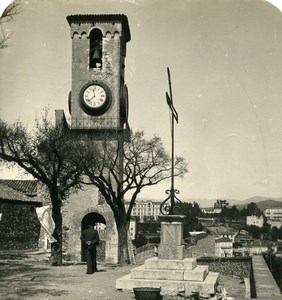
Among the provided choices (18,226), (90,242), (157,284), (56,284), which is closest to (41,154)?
(90,242)

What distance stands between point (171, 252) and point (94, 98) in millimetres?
18871

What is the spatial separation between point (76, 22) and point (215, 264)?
17.1 metres

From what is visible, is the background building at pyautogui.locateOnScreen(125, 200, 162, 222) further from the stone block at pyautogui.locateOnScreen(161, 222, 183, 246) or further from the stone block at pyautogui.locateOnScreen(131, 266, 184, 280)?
the stone block at pyautogui.locateOnScreen(131, 266, 184, 280)

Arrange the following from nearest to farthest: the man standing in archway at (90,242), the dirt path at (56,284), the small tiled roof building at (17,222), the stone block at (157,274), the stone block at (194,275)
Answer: the dirt path at (56,284) < the stone block at (194,275) < the stone block at (157,274) < the man standing in archway at (90,242) < the small tiled roof building at (17,222)

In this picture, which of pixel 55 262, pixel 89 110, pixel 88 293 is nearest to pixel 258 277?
pixel 88 293

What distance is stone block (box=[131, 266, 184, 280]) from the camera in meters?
12.0

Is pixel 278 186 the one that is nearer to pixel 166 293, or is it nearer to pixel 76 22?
pixel 166 293

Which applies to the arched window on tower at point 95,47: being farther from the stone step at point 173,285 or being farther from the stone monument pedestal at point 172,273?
the stone step at point 173,285

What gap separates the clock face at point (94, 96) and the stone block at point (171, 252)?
18191 mm

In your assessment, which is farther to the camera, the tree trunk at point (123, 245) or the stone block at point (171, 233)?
the tree trunk at point (123, 245)

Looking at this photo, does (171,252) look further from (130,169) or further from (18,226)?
(18,226)

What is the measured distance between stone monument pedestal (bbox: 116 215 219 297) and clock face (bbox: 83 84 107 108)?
17.9 meters

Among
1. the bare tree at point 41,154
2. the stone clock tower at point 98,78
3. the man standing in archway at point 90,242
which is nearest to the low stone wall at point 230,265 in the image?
the stone clock tower at point 98,78

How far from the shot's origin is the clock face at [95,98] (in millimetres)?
29688
